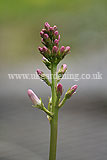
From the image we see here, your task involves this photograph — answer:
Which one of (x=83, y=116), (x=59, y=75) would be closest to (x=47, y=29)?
(x=59, y=75)

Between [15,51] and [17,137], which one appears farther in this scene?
[15,51]

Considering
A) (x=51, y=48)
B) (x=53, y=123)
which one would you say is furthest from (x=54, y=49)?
(x=53, y=123)

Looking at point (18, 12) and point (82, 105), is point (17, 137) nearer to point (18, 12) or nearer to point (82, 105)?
point (82, 105)

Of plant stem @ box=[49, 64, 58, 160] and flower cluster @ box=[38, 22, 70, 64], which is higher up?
flower cluster @ box=[38, 22, 70, 64]

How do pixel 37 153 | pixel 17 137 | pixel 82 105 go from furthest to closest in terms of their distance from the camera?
pixel 82 105 < pixel 17 137 < pixel 37 153

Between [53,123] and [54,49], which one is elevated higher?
[54,49]

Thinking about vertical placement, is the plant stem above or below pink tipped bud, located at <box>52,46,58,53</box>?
below

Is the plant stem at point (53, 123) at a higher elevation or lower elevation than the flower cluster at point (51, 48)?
lower

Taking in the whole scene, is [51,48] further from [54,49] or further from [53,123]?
[53,123]
